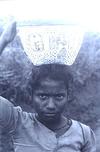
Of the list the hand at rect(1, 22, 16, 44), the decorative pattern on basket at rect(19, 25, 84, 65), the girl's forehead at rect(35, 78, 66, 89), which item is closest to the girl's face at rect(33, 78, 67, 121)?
the girl's forehead at rect(35, 78, 66, 89)

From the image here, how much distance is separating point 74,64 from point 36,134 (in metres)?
0.46

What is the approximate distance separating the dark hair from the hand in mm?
216

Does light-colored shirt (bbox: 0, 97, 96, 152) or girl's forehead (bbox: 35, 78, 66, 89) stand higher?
girl's forehead (bbox: 35, 78, 66, 89)

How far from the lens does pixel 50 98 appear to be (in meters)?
3.05

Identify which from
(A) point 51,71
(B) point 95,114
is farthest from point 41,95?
(B) point 95,114

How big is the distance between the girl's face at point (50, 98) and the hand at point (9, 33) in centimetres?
31

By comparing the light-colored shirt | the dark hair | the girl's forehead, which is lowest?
the light-colored shirt

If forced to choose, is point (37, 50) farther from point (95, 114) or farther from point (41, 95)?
point (95, 114)

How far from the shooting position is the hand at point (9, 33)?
3078 millimetres

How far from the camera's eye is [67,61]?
3.06m

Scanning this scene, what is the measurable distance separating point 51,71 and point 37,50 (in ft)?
0.47

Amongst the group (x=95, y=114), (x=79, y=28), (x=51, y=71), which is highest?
(x=79, y=28)

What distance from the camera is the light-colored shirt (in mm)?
3088

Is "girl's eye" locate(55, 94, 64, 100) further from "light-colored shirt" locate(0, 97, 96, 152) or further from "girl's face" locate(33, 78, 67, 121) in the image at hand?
"light-colored shirt" locate(0, 97, 96, 152)
